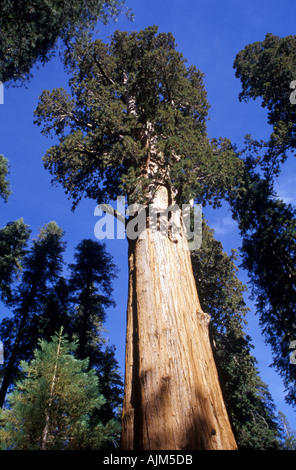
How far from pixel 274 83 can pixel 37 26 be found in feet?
31.8

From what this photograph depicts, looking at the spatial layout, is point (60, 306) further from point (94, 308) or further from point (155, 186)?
point (155, 186)

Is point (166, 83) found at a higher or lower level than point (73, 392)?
higher

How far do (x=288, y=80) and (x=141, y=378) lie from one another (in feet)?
41.8

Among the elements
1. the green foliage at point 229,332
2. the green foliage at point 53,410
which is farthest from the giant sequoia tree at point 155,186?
the green foliage at point 229,332

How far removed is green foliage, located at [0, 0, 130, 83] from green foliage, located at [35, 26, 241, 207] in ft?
2.82

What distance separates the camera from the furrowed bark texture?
8.79ft

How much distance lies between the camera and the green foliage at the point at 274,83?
34.7 ft

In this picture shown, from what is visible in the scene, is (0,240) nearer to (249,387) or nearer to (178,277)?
(178,277)

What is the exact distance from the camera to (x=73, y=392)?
10.0 feet

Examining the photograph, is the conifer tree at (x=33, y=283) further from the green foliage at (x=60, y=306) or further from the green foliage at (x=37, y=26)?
the green foliage at (x=37, y=26)

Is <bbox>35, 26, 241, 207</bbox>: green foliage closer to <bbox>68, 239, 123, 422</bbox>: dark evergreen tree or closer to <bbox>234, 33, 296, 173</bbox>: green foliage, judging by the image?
<bbox>234, 33, 296, 173</bbox>: green foliage

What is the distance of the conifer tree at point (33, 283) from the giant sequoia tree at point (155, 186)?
27.0 ft
